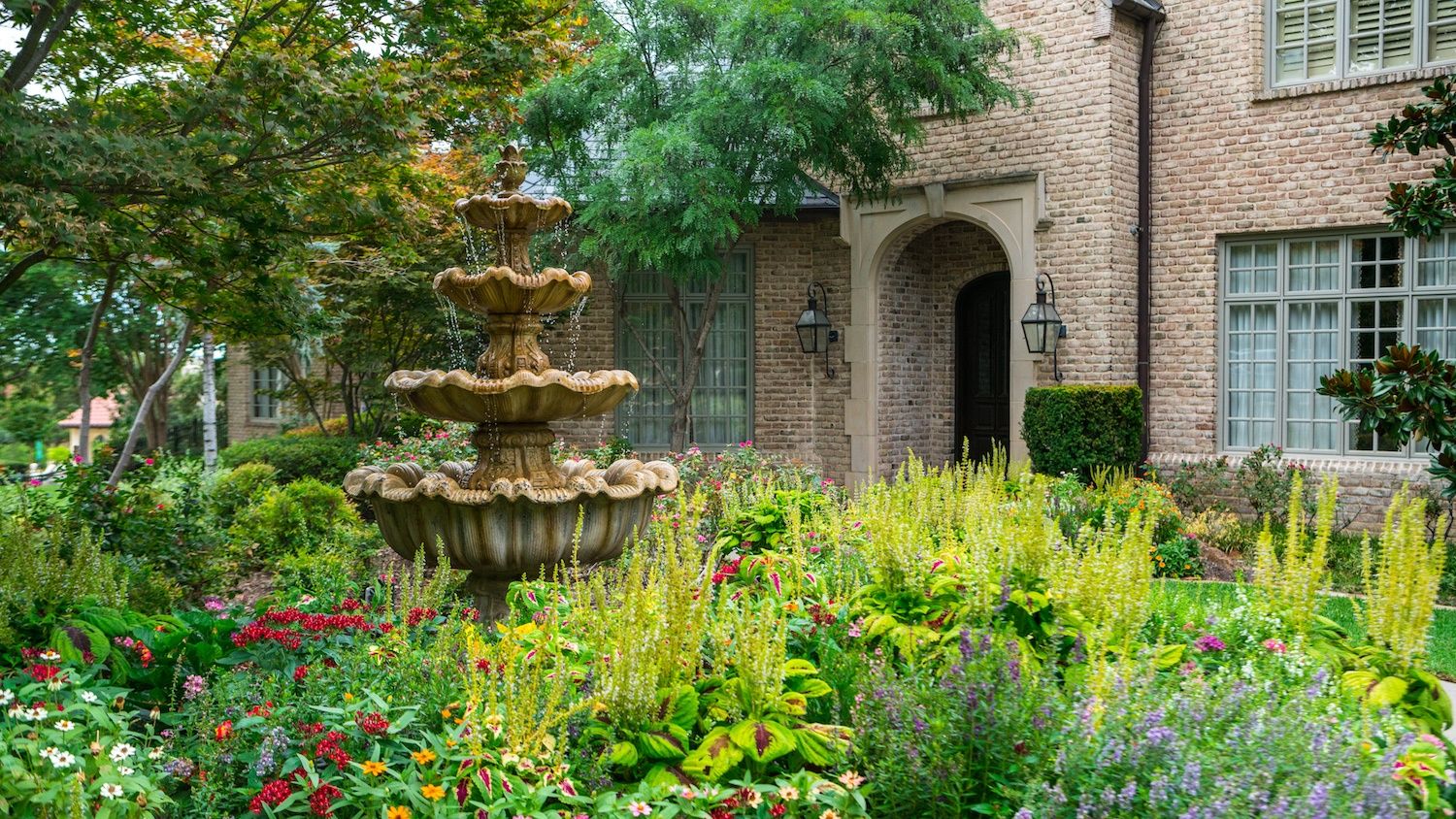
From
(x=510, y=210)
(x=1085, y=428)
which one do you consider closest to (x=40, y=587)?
(x=510, y=210)

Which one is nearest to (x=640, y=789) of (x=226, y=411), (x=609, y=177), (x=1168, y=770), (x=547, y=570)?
(x=1168, y=770)

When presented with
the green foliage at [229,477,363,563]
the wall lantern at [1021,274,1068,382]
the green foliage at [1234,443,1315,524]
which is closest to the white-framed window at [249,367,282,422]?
the green foliage at [229,477,363,563]

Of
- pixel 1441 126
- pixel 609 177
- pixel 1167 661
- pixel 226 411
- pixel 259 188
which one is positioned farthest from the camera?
pixel 226 411

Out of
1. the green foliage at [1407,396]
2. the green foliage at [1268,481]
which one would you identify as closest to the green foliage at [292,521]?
the green foliage at [1407,396]

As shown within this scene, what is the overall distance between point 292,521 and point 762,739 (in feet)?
24.9

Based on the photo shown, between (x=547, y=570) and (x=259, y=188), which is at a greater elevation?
(x=259, y=188)

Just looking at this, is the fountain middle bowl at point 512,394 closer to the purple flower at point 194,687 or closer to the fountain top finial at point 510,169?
A: the fountain top finial at point 510,169

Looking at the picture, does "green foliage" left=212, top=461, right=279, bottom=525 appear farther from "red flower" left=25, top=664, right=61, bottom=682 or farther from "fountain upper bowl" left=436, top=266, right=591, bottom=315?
"red flower" left=25, top=664, right=61, bottom=682

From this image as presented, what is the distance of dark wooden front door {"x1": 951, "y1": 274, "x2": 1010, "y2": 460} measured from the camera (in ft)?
47.3

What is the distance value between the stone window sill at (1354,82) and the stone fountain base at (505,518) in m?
8.37

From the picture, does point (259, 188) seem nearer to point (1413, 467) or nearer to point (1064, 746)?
point (1064, 746)

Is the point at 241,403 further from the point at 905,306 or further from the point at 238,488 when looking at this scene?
the point at 905,306

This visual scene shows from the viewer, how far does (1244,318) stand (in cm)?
1189

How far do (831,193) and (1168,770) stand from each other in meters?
12.1
